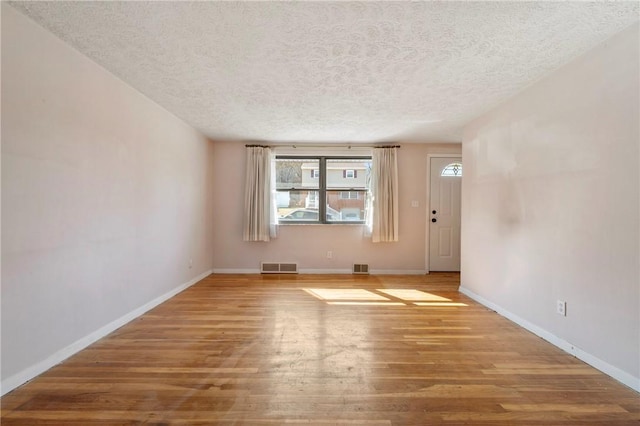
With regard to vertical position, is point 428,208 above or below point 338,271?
above

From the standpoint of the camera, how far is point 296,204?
202 inches

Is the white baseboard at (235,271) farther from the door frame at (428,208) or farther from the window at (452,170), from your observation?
the window at (452,170)

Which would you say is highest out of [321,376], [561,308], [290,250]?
[290,250]

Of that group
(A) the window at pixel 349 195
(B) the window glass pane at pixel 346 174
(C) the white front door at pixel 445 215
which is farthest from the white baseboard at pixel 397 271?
(B) the window glass pane at pixel 346 174

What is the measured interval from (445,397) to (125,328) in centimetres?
267

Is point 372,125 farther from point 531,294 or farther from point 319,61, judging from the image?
point 531,294

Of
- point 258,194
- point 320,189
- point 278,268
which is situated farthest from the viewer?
point 320,189

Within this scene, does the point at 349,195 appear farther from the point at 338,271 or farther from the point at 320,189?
the point at 338,271

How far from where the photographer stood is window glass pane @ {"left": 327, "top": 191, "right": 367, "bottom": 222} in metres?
5.12

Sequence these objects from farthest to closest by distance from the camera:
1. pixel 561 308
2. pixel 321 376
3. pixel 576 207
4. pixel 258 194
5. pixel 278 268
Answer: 1. pixel 278 268
2. pixel 258 194
3. pixel 561 308
4. pixel 576 207
5. pixel 321 376

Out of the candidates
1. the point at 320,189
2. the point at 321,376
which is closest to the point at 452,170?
the point at 320,189

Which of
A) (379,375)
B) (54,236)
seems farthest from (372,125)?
(54,236)

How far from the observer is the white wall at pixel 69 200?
5.63 feet

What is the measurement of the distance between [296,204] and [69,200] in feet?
11.0
